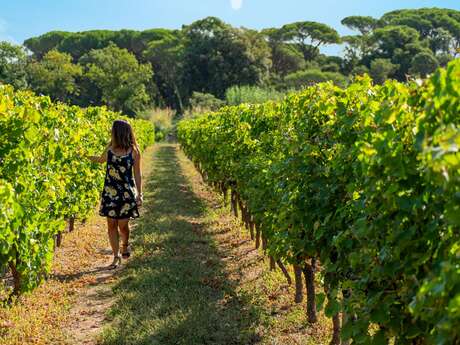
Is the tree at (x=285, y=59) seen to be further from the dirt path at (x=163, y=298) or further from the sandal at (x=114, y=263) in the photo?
the sandal at (x=114, y=263)

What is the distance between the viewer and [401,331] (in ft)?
8.59

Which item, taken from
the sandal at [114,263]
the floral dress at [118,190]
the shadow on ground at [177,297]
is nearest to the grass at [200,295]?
the shadow on ground at [177,297]

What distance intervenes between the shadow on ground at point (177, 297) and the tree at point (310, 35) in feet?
220

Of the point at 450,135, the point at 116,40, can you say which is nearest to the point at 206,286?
the point at 450,135

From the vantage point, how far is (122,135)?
20.9ft

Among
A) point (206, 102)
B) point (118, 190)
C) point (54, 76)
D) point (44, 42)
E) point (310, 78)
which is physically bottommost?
point (118, 190)

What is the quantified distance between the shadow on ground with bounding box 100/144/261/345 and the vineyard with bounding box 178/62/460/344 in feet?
2.88

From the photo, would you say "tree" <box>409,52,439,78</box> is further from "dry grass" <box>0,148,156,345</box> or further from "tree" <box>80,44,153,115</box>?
"dry grass" <box>0,148,156,345</box>

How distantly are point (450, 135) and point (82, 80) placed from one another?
70.9 metres

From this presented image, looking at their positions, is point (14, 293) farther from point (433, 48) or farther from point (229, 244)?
point (433, 48)

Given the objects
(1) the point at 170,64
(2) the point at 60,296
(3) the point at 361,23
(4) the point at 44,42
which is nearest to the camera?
(2) the point at 60,296

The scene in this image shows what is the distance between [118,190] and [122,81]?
55598 mm

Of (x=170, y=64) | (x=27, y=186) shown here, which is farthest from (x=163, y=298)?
(x=170, y=64)

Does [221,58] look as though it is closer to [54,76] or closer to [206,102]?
[206,102]
